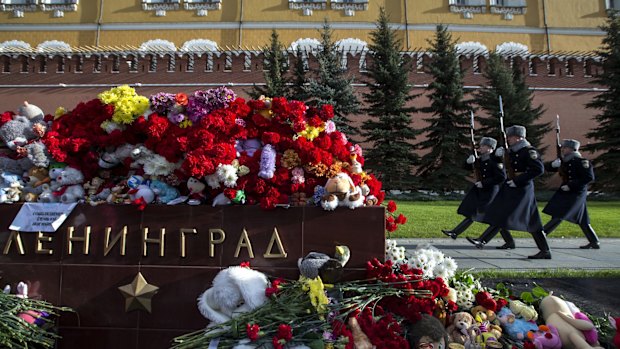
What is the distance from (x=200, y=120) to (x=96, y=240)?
102 centimetres

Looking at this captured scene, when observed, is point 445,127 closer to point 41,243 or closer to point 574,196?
point 574,196

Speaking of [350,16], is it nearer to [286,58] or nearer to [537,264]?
[286,58]

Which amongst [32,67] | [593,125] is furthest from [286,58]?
[593,125]

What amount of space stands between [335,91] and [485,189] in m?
9.60

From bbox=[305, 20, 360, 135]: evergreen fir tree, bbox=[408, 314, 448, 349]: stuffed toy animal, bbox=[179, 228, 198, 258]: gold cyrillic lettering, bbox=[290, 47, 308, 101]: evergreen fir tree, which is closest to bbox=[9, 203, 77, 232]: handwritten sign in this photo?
bbox=[179, 228, 198, 258]: gold cyrillic lettering

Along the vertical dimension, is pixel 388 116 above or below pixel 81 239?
above

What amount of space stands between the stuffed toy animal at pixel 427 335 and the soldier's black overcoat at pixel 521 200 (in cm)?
372

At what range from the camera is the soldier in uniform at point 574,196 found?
5.92m

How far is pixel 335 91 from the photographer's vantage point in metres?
15.0

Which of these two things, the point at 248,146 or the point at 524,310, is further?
the point at 248,146

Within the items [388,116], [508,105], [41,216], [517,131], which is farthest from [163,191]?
[508,105]

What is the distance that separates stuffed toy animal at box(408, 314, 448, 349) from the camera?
212 cm

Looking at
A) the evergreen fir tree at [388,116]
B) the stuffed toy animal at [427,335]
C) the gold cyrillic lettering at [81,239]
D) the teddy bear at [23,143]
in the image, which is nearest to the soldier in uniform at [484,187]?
the stuffed toy animal at [427,335]

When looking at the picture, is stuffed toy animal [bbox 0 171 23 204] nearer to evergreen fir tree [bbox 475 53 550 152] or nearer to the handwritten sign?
the handwritten sign
